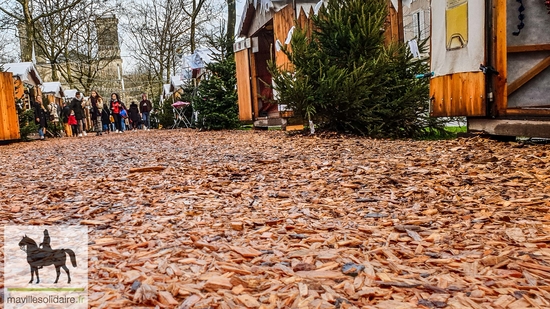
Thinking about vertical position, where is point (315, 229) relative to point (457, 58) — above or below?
below

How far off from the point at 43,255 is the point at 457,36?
7159mm

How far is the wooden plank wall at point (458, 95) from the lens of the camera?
24.0 feet

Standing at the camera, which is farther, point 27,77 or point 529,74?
point 27,77

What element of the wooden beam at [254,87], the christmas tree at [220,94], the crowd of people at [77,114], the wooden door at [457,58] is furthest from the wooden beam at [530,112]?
the crowd of people at [77,114]

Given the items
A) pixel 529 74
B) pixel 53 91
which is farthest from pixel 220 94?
pixel 53 91

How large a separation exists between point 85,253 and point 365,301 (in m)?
1.67

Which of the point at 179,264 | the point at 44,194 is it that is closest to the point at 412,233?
the point at 179,264

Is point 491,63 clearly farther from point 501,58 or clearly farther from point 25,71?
point 25,71

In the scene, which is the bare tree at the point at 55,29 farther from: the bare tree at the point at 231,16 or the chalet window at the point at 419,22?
the chalet window at the point at 419,22

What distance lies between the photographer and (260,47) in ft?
55.6

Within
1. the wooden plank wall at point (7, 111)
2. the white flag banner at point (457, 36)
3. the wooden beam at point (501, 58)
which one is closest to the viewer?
the wooden beam at point (501, 58)

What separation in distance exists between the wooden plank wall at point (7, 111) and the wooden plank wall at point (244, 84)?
7432 mm

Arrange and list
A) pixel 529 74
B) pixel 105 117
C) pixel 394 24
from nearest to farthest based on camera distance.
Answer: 1. pixel 529 74
2. pixel 394 24
3. pixel 105 117

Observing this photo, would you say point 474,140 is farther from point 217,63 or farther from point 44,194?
point 217,63
